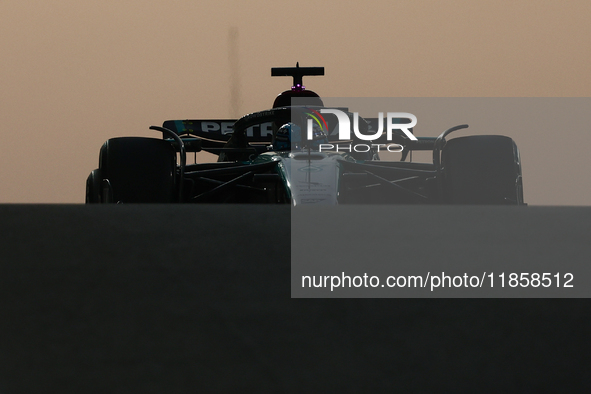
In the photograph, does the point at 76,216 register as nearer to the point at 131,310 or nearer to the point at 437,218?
Result: the point at 131,310

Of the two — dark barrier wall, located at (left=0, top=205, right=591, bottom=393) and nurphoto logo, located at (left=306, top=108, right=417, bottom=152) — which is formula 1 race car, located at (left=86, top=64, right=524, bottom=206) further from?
dark barrier wall, located at (left=0, top=205, right=591, bottom=393)

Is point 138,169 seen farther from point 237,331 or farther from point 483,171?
point 237,331

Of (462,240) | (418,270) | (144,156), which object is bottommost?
(418,270)

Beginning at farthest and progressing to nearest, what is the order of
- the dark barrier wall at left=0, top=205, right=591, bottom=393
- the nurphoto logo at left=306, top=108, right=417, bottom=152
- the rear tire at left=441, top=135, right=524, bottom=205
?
the nurphoto logo at left=306, top=108, right=417, bottom=152 < the rear tire at left=441, top=135, right=524, bottom=205 < the dark barrier wall at left=0, top=205, right=591, bottom=393

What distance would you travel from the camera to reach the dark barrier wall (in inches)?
38.9

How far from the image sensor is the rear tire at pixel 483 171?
271 cm

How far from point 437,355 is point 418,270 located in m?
0.48

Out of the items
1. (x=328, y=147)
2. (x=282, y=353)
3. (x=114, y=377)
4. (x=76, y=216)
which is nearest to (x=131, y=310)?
(x=114, y=377)

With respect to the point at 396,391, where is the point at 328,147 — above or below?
above

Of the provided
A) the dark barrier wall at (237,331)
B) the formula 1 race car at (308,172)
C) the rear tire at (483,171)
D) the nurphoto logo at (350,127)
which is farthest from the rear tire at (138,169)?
the rear tire at (483,171)

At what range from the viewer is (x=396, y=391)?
0.95 m

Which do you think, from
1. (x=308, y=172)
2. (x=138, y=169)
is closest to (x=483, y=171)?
(x=308, y=172)

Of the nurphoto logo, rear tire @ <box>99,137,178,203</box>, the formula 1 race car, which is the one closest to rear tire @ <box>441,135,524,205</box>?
the formula 1 race car

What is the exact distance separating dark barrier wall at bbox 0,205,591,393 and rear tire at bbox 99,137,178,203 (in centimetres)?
108
